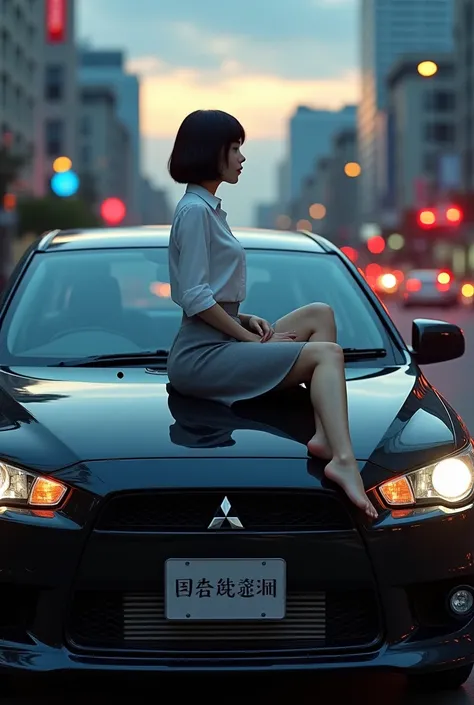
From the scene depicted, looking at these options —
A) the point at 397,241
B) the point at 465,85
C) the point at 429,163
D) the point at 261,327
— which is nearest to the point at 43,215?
the point at 465,85

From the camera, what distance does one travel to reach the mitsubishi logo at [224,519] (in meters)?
3.94

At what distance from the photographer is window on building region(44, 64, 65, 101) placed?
13250cm

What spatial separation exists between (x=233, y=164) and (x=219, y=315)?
50 centimetres

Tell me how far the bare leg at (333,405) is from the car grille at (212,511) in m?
0.06

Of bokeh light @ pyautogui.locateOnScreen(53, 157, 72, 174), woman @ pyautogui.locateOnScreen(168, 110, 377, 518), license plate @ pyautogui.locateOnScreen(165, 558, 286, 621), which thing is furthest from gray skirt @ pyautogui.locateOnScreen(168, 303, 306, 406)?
bokeh light @ pyautogui.locateOnScreen(53, 157, 72, 174)

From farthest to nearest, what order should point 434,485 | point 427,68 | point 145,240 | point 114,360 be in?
point 427,68, point 145,240, point 114,360, point 434,485

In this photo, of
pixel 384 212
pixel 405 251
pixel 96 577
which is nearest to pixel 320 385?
pixel 96 577

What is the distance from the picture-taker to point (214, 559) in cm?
392

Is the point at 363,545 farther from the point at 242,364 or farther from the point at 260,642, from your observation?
the point at 242,364

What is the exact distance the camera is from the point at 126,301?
18.7 ft

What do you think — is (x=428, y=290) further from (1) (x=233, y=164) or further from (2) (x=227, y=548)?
(2) (x=227, y=548)

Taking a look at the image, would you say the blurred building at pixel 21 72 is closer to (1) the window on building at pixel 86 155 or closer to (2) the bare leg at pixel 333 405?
(1) the window on building at pixel 86 155

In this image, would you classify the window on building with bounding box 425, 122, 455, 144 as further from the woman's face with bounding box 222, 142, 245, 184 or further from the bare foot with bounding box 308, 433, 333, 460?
the bare foot with bounding box 308, 433, 333, 460

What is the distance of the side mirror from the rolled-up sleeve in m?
1.09
